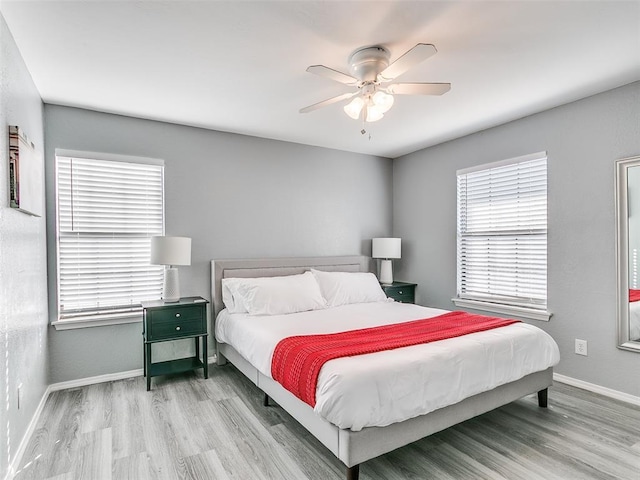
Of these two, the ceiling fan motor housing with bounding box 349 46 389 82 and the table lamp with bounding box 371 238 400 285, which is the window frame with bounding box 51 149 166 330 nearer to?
the ceiling fan motor housing with bounding box 349 46 389 82

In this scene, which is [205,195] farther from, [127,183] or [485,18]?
[485,18]

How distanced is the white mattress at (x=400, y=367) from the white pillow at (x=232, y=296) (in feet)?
1.15

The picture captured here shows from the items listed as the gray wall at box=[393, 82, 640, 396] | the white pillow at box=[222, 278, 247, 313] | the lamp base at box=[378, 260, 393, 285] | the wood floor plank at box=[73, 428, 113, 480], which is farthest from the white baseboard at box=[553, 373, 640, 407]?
the wood floor plank at box=[73, 428, 113, 480]

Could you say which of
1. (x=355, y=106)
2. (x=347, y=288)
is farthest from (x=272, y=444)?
(x=355, y=106)

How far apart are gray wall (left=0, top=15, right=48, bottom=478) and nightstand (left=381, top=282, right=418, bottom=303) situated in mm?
3636

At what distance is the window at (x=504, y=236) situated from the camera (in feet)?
11.8

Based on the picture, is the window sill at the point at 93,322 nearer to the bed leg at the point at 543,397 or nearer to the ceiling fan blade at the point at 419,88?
the ceiling fan blade at the point at 419,88

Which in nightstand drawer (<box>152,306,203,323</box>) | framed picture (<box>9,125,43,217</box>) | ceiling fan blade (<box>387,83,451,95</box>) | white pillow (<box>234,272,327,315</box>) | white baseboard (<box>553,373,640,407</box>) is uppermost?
ceiling fan blade (<box>387,83,451,95</box>)

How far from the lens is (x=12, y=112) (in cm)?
217

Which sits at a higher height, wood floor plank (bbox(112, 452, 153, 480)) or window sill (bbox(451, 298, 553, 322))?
window sill (bbox(451, 298, 553, 322))

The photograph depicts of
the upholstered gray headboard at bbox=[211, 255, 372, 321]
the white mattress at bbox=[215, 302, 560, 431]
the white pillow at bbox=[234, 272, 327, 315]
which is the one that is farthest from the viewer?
the upholstered gray headboard at bbox=[211, 255, 372, 321]

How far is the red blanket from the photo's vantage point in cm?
211

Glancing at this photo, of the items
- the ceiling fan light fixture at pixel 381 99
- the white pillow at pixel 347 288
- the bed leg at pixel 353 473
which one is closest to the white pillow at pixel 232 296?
the white pillow at pixel 347 288

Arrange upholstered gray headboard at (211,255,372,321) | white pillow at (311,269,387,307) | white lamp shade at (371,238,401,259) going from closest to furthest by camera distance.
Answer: upholstered gray headboard at (211,255,372,321)
white pillow at (311,269,387,307)
white lamp shade at (371,238,401,259)
